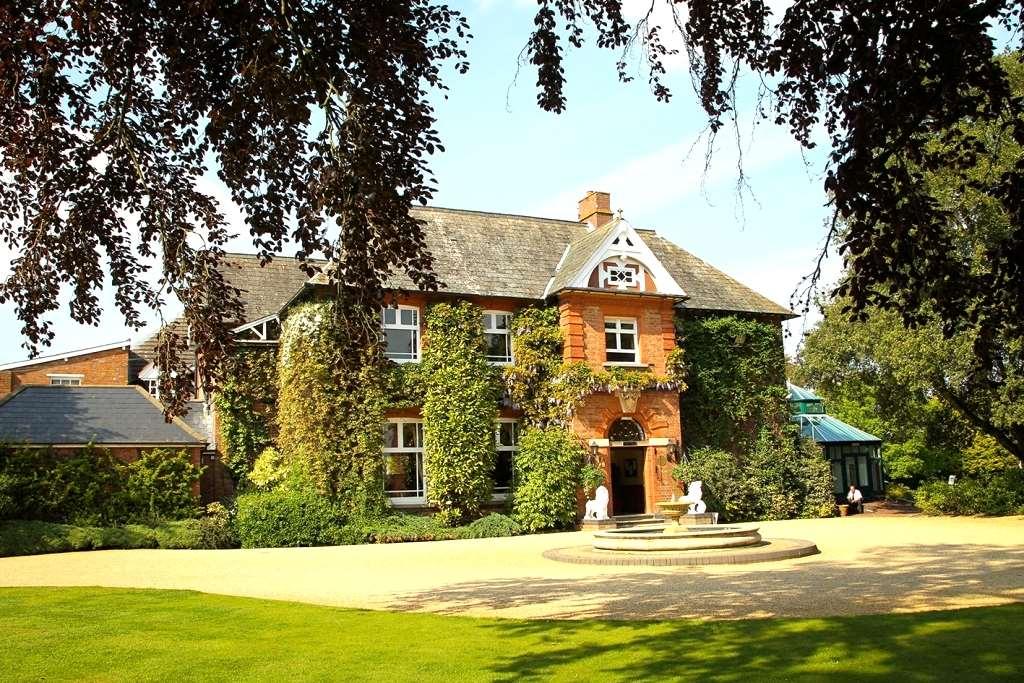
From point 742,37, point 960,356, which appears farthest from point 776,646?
point 960,356

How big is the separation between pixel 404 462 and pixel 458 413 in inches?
94.8

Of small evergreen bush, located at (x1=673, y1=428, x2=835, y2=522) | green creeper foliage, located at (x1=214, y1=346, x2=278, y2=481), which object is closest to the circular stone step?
small evergreen bush, located at (x1=673, y1=428, x2=835, y2=522)

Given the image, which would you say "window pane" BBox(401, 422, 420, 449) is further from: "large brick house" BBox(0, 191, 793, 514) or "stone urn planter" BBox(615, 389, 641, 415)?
Answer: "stone urn planter" BBox(615, 389, 641, 415)

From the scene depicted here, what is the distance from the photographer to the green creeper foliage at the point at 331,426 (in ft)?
82.5

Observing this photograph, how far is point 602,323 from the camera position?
28.6m

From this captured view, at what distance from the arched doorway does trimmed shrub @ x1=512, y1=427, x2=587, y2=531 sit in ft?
7.93

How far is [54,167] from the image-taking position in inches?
328

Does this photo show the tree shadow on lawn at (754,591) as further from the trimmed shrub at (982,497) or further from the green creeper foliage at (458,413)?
the trimmed shrub at (982,497)

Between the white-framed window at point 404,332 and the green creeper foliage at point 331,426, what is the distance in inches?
70.5

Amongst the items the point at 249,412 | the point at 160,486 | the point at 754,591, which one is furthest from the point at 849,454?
the point at 754,591

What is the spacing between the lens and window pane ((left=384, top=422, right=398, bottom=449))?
2683 centimetres

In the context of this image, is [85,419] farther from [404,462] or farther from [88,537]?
[404,462]

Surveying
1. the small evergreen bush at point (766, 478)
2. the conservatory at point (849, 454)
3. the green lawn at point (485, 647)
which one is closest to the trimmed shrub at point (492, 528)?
the small evergreen bush at point (766, 478)

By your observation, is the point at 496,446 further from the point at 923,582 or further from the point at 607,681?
the point at 607,681
